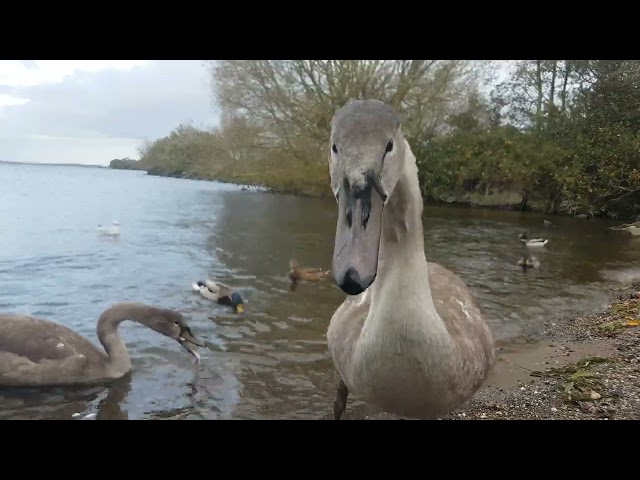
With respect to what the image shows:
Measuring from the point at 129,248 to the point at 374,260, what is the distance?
40.6ft

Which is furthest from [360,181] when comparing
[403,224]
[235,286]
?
[235,286]

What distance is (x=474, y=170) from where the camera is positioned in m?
29.0

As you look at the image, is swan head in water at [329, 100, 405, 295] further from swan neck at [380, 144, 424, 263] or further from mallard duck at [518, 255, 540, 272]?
mallard duck at [518, 255, 540, 272]

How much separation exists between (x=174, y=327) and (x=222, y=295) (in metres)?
2.30

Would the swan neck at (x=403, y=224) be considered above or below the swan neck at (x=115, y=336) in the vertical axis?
above

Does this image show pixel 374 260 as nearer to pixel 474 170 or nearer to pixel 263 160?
pixel 474 170

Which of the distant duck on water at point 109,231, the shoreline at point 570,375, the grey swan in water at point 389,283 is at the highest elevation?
the grey swan in water at point 389,283

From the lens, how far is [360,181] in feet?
7.09

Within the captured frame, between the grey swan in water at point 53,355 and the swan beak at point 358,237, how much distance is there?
4.44m

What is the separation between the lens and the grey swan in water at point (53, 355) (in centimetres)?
537

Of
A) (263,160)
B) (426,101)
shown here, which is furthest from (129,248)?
(263,160)

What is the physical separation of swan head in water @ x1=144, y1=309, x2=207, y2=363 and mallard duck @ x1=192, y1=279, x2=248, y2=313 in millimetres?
1910

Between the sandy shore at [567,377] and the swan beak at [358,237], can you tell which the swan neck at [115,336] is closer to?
the sandy shore at [567,377]

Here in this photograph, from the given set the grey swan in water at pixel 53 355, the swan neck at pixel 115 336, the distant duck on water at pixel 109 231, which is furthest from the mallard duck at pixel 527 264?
the distant duck on water at pixel 109 231
